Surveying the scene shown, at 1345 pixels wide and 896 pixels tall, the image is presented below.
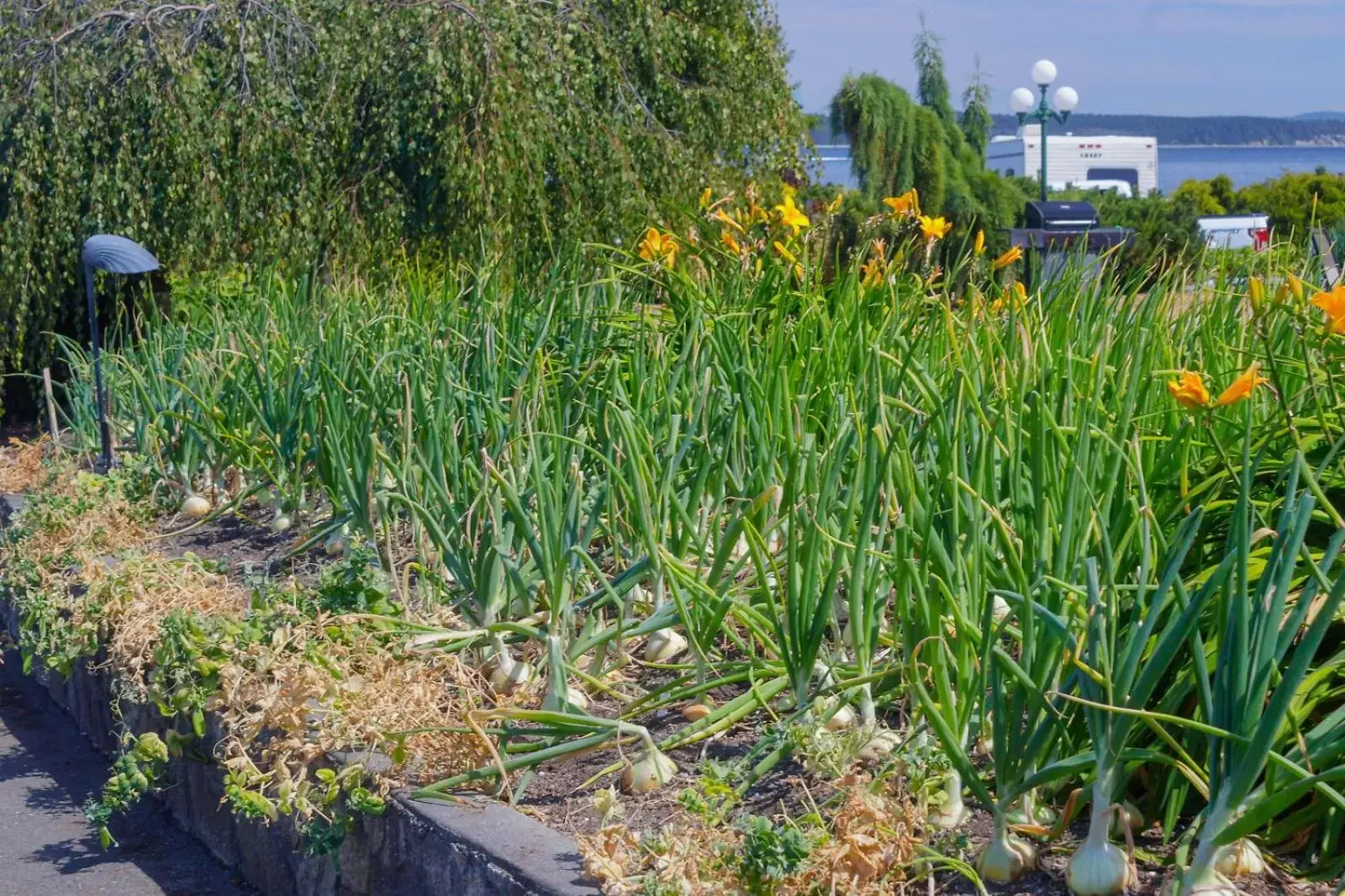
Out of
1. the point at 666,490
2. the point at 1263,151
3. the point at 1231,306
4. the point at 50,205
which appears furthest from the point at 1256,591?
the point at 1263,151

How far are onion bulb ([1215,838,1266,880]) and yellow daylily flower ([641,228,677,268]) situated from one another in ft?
9.55

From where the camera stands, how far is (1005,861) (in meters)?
1.96

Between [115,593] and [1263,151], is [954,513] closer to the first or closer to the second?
[115,593]

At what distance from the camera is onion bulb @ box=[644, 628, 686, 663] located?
2973 millimetres

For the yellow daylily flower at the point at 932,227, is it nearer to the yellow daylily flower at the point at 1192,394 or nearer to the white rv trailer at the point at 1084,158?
the yellow daylily flower at the point at 1192,394

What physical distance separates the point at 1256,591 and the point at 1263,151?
157m

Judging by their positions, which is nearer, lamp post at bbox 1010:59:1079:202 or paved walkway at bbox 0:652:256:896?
paved walkway at bbox 0:652:256:896

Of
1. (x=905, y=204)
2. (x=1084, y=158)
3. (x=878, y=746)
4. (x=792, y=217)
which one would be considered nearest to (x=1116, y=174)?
(x=1084, y=158)

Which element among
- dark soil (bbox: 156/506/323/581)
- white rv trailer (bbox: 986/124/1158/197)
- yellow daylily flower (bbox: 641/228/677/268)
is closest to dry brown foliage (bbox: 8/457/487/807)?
dark soil (bbox: 156/506/323/581)

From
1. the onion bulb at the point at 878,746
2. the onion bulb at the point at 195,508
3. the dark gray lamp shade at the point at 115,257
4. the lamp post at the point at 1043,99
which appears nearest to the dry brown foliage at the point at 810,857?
the onion bulb at the point at 878,746

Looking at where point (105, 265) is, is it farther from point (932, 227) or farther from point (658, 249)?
point (932, 227)

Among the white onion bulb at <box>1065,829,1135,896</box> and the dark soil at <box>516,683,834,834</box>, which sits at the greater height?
the white onion bulb at <box>1065,829,1135,896</box>

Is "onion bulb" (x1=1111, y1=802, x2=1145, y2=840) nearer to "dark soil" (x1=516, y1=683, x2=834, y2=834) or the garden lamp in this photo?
"dark soil" (x1=516, y1=683, x2=834, y2=834)

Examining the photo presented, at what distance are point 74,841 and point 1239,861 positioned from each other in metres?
2.52
